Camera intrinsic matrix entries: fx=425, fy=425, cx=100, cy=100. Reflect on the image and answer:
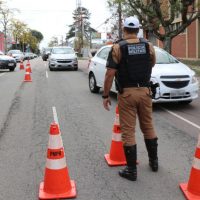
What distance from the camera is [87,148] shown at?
697 cm

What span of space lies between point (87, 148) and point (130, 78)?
2.12 meters

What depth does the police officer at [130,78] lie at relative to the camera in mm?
5141

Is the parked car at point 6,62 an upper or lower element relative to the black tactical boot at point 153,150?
upper

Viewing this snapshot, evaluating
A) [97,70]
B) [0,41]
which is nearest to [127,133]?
[97,70]

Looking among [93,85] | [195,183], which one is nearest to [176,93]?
[93,85]

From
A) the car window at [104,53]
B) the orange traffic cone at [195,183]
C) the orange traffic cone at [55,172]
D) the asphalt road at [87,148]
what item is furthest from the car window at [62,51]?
the orange traffic cone at [195,183]

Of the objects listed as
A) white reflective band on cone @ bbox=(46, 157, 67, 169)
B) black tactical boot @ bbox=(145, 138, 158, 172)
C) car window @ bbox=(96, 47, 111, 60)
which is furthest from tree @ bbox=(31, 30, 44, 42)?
white reflective band on cone @ bbox=(46, 157, 67, 169)

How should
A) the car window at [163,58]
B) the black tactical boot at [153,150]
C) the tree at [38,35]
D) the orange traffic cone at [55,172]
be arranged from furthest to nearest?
1. the tree at [38,35]
2. the car window at [163,58]
3. the black tactical boot at [153,150]
4. the orange traffic cone at [55,172]

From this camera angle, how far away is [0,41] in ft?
309

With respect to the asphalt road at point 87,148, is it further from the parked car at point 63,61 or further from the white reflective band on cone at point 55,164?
the parked car at point 63,61

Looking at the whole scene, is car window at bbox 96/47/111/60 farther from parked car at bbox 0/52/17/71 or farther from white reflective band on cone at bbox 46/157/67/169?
parked car at bbox 0/52/17/71

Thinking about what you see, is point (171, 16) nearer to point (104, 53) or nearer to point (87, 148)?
point (104, 53)

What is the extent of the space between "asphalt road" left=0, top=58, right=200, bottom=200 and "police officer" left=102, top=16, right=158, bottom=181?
1.28 feet

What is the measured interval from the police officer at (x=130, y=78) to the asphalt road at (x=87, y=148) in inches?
15.4
